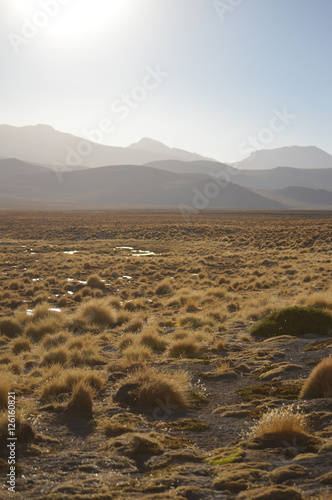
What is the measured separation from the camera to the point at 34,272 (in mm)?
24844

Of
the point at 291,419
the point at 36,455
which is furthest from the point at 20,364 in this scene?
the point at 291,419

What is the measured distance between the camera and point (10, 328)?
1260cm

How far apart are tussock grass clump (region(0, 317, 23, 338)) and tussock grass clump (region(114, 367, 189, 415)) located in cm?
671

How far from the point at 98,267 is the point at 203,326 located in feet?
51.2

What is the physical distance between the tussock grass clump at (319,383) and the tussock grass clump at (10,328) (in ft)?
29.0

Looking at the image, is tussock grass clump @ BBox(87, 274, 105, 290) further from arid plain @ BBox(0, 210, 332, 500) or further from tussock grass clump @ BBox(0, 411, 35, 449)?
tussock grass clump @ BBox(0, 411, 35, 449)

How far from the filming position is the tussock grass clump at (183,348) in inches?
377

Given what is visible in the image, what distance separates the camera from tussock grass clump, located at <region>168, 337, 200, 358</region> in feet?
31.4

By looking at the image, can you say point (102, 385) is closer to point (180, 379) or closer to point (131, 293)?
point (180, 379)

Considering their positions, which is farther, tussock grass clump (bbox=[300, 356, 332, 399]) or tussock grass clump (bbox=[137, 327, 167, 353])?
tussock grass clump (bbox=[137, 327, 167, 353])

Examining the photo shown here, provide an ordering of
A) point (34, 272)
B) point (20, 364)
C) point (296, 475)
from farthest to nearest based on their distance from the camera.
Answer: point (34, 272) → point (20, 364) → point (296, 475)

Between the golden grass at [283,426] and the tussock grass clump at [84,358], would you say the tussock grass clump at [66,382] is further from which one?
the golden grass at [283,426]

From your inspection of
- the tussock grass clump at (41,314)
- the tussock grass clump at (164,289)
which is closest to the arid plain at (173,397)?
the tussock grass clump at (41,314)

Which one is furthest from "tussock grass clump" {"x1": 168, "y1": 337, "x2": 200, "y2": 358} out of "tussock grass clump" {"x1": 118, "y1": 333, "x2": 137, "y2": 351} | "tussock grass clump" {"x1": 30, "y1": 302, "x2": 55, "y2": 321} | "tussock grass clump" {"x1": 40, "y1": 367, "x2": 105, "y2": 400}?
"tussock grass clump" {"x1": 30, "y1": 302, "x2": 55, "y2": 321}
